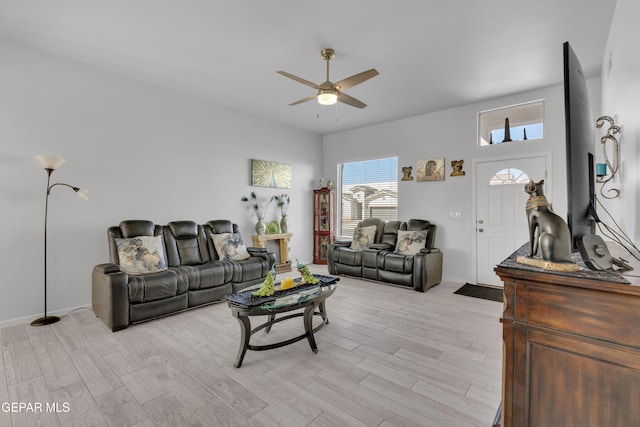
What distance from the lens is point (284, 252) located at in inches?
223

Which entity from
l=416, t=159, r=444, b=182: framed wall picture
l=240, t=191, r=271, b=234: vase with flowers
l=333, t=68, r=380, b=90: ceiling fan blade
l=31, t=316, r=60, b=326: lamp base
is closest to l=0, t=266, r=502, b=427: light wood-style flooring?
l=31, t=316, r=60, b=326: lamp base

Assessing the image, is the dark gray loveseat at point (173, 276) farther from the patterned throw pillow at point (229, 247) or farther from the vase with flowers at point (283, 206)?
the vase with flowers at point (283, 206)

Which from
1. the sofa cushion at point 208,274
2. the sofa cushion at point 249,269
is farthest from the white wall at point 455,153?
the sofa cushion at point 208,274

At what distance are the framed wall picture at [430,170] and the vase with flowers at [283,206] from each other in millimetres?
2602

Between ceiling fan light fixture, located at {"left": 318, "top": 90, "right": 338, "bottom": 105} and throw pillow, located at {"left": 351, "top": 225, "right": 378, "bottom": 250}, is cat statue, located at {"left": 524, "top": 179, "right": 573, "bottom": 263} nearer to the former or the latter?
ceiling fan light fixture, located at {"left": 318, "top": 90, "right": 338, "bottom": 105}

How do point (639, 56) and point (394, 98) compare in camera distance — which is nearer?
point (639, 56)

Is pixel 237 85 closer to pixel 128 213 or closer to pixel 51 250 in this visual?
pixel 128 213

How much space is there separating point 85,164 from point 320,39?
3149 mm

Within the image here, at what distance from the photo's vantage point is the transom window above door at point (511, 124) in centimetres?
434

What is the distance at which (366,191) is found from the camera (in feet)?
20.7

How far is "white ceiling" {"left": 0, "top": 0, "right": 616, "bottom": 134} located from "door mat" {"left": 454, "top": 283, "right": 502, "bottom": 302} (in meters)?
2.90

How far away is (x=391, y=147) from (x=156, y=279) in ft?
14.9

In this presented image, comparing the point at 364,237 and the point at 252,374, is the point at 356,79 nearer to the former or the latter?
the point at 252,374

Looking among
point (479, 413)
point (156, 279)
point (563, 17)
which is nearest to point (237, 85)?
point (156, 279)
